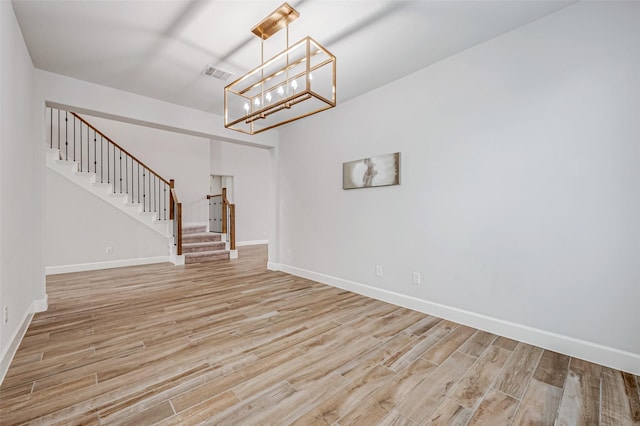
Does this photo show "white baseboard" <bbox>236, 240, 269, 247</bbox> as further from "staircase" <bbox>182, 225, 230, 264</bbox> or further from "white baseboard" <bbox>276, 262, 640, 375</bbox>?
"white baseboard" <bbox>276, 262, 640, 375</bbox>

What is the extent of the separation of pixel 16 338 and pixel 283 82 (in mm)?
3119

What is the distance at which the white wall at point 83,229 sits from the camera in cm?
486

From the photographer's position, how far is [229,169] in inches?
348

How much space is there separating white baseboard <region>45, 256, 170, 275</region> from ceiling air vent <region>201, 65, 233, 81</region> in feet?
14.4

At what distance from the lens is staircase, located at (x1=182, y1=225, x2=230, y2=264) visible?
6.13 m

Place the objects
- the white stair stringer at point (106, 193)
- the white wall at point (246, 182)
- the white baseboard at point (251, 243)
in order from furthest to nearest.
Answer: the white baseboard at point (251, 243) → the white wall at point (246, 182) → the white stair stringer at point (106, 193)

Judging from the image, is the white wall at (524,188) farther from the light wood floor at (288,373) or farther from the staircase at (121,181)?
the staircase at (121,181)

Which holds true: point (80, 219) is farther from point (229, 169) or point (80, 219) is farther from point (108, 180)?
point (229, 169)

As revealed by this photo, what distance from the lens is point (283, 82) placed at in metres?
2.48

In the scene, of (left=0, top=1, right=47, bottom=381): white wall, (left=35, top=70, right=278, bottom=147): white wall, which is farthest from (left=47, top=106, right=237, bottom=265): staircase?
(left=0, top=1, right=47, bottom=381): white wall

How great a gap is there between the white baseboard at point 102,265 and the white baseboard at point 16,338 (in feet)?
7.46

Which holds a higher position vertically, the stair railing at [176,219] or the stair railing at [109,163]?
the stair railing at [109,163]

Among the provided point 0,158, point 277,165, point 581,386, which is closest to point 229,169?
point 277,165

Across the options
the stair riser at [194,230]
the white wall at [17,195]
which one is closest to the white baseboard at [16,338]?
the white wall at [17,195]
